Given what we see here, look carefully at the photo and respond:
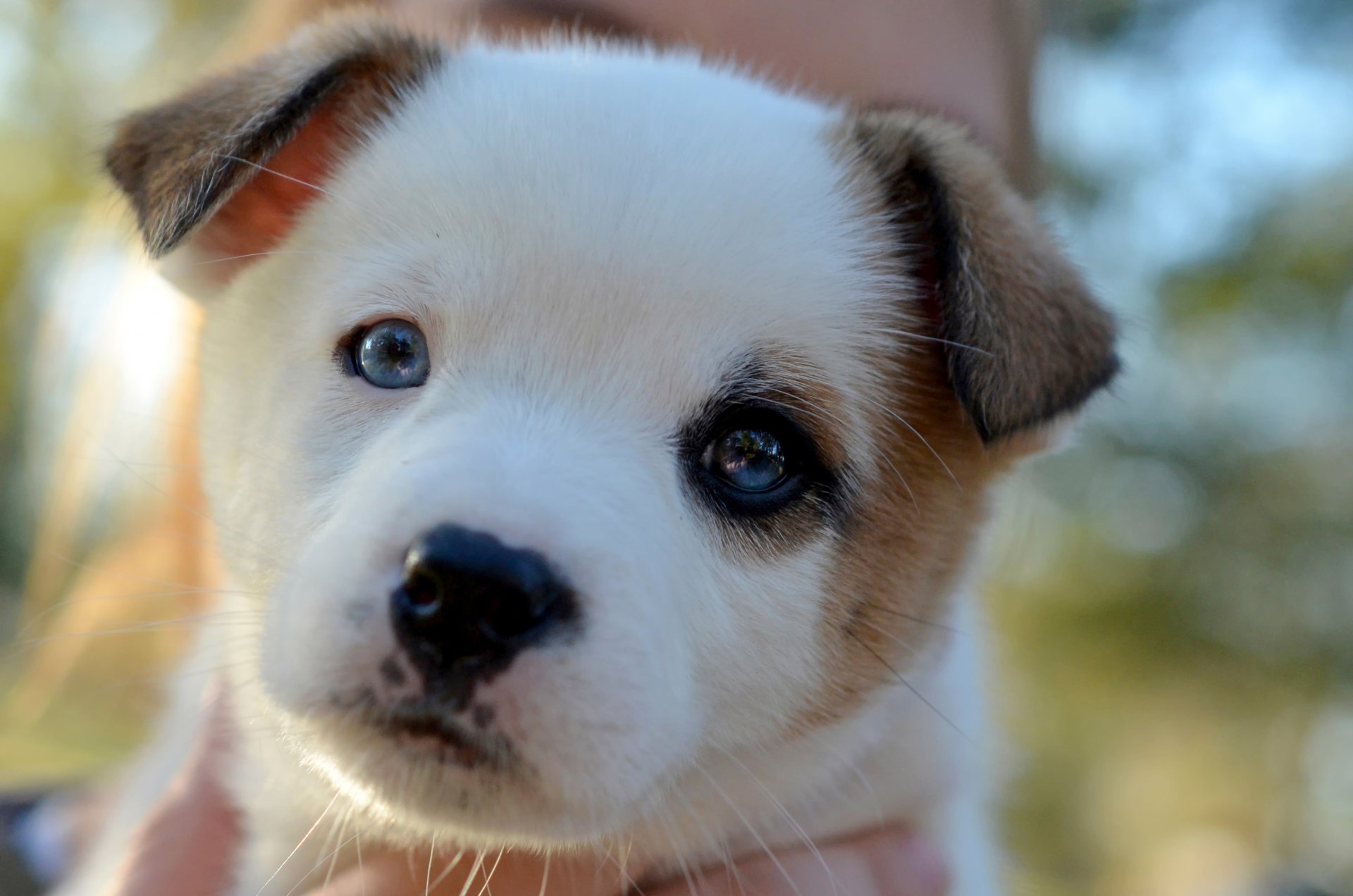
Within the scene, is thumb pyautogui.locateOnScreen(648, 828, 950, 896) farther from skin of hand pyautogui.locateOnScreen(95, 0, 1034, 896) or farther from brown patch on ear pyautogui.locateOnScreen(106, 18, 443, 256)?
brown patch on ear pyautogui.locateOnScreen(106, 18, 443, 256)

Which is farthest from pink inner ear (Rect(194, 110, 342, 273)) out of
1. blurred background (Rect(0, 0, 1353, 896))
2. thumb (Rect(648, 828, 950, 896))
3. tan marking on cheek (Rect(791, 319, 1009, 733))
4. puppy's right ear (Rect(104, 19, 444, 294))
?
blurred background (Rect(0, 0, 1353, 896))

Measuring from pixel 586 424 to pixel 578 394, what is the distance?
2.4 inches

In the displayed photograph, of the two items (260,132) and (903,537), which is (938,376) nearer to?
(903,537)

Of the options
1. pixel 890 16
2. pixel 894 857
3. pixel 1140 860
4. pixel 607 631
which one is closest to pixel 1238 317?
pixel 1140 860

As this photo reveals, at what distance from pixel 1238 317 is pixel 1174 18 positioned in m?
3.75

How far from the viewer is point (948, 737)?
2.68m

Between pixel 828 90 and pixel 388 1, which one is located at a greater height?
pixel 828 90

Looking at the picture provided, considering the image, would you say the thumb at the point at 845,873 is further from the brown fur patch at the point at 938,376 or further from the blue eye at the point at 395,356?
the blue eye at the point at 395,356

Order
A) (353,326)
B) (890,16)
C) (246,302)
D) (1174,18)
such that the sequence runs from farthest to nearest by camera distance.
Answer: (1174,18)
(890,16)
(246,302)
(353,326)

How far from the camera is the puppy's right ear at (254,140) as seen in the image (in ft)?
6.81

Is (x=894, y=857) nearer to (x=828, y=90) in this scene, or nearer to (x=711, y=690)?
(x=711, y=690)

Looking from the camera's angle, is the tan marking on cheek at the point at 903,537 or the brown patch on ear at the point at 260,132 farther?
the tan marking on cheek at the point at 903,537

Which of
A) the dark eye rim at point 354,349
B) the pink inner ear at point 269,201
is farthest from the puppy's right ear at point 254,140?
the dark eye rim at point 354,349

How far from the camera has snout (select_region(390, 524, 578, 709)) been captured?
1.48 metres
